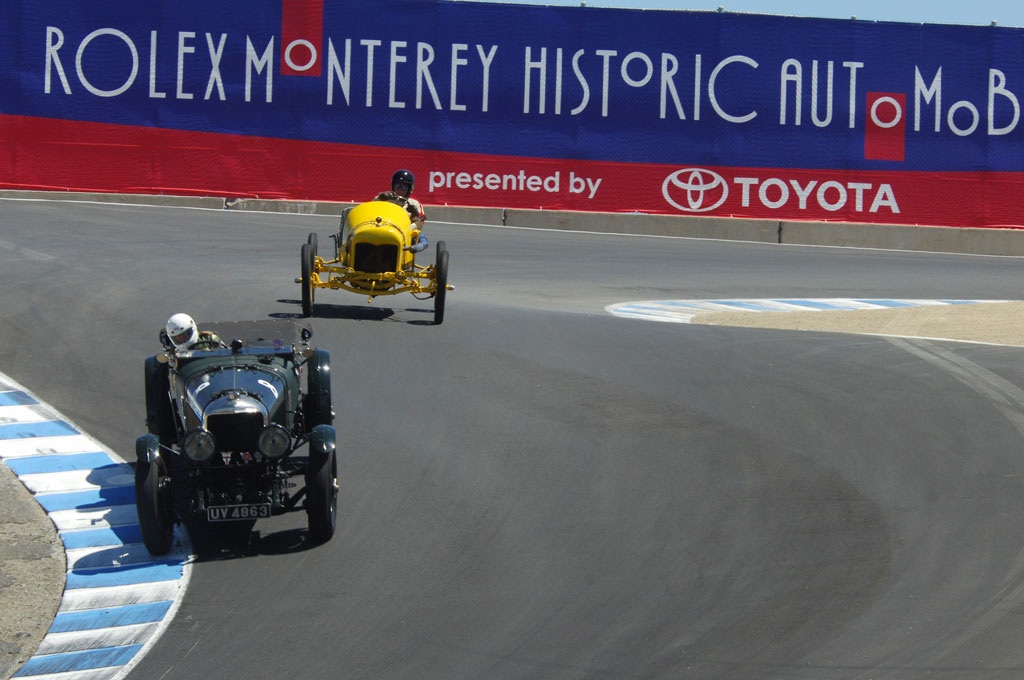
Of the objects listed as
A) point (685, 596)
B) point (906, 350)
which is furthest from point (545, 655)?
point (906, 350)

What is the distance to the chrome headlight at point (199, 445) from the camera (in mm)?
7836

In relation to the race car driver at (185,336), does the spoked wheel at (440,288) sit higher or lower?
higher

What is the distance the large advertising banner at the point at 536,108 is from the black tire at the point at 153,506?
55.7 feet

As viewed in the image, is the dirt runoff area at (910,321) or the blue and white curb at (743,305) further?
the blue and white curb at (743,305)

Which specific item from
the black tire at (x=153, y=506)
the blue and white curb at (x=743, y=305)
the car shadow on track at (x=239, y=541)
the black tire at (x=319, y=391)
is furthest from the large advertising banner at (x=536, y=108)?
the black tire at (x=153, y=506)

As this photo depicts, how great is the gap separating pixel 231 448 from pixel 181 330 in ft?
3.47


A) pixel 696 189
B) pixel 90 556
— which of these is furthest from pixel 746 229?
pixel 90 556

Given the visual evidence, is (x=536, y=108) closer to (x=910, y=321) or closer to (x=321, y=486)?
(x=910, y=321)

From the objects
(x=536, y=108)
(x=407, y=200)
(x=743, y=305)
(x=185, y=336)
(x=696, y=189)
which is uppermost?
(x=536, y=108)

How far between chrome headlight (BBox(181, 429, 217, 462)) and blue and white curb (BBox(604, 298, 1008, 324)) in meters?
9.12

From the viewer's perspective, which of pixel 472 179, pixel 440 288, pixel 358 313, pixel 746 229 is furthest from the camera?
pixel 746 229

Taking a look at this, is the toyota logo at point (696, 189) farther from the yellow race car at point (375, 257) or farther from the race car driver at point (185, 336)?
the race car driver at point (185, 336)

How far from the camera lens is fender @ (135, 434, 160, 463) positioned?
26.1 ft

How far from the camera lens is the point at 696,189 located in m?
25.2
